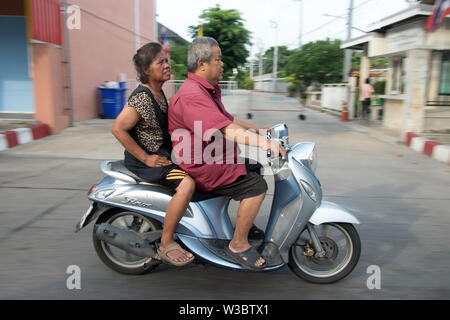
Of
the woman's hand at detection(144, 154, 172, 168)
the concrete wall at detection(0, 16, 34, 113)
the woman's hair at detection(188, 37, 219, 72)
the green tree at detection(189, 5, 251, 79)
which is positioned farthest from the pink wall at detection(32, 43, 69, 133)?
the green tree at detection(189, 5, 251, 79)

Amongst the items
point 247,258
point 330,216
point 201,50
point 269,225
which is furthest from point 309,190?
point 201,50

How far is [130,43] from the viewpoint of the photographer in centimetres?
1534

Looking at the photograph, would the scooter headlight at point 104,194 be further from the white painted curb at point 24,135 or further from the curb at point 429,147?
the curb at point 429,147

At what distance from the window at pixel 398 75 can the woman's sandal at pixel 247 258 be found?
10920 mm

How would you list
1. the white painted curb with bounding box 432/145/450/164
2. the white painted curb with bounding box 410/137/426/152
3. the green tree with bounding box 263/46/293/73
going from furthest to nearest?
the green tree with bounding box 263/46/293/73 → the white painted curb with bounding box 410/137/426/152 → the white painted curb with bounding box 432/145/450/164

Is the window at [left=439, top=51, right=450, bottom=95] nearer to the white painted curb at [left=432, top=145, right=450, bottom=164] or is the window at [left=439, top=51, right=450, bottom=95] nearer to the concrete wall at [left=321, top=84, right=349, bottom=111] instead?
the white painted curb at [left=432, top=145, right=450, bottom=164]

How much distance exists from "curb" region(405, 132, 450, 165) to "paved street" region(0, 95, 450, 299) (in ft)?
0.69

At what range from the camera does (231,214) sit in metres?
4.25

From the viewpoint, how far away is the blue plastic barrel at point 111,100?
11766 mm

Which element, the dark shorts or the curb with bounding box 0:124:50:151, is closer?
the dark shorts

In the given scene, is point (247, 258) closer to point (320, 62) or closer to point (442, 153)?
point (442, 153)

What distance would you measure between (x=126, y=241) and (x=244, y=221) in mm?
834

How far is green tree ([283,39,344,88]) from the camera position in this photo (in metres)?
25.3
